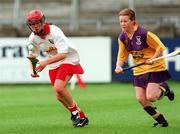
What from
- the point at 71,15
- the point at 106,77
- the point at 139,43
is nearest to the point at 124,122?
the point at 139,43

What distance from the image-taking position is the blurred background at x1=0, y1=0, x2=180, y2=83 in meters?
25.5

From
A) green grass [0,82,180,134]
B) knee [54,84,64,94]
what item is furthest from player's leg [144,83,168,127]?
knee [54,84,64,94]

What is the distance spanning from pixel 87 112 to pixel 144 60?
3755mm

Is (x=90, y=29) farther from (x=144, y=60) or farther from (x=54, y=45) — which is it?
(x=144, y=60)

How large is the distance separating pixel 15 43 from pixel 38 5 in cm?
825

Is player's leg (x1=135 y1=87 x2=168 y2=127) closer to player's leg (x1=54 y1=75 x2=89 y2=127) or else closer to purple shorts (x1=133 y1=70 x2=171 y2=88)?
purple shorts (x1=133 y1=70 x2=171 y2=88)

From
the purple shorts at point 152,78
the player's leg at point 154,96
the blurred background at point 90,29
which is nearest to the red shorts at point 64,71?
the purple shorts at point 152,78

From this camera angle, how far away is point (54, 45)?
12141 mm

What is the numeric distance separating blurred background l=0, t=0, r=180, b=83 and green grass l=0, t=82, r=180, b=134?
194 cm

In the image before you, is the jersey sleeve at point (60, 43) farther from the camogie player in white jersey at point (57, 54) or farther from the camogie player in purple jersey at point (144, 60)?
the camogie player in purple jersey at point (144, 60)

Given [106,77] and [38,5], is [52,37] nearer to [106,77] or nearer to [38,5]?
[106,77]

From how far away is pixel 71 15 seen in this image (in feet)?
105

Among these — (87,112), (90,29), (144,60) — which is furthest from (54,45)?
(90,29)

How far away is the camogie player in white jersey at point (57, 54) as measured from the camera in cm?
1181
